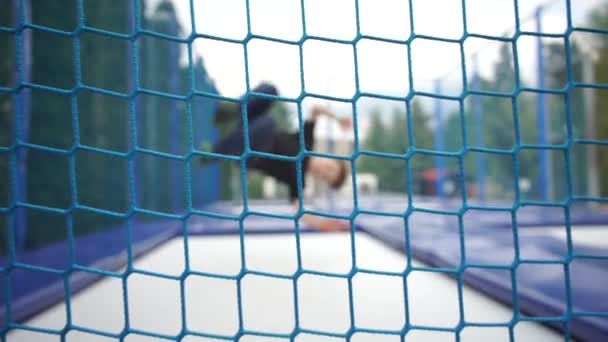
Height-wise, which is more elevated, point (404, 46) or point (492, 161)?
point (492, 161)

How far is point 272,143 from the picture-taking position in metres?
1.60

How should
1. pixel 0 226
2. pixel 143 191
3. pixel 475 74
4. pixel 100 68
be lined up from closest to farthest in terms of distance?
1. pixel 0 226
2. pixel 100 68
3. pixel 143 191
4. pixel 475 74

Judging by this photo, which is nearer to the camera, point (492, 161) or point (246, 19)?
point (246, 19)

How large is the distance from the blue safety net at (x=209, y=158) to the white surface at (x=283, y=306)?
4 cm

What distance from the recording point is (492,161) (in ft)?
18.8

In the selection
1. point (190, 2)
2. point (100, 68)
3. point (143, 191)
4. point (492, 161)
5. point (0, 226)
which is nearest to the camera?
point (190, 2)

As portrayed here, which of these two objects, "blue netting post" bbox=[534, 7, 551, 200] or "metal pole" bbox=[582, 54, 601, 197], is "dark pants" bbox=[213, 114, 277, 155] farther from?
"metal pole" bbox=[582, 54, 601, 197]

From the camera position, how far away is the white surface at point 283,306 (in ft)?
2.66

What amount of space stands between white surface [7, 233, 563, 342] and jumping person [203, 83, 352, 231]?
1.38 ft

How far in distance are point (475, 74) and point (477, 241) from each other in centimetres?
237

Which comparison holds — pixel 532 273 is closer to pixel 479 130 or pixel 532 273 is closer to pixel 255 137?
pixel 255 137

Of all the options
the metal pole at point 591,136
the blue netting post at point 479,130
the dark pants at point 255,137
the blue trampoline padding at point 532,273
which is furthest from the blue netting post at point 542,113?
the dark pants at point 255,137

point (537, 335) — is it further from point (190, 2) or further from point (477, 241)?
point (477, 241)

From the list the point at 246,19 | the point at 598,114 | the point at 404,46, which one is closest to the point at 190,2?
the point at 246,19
